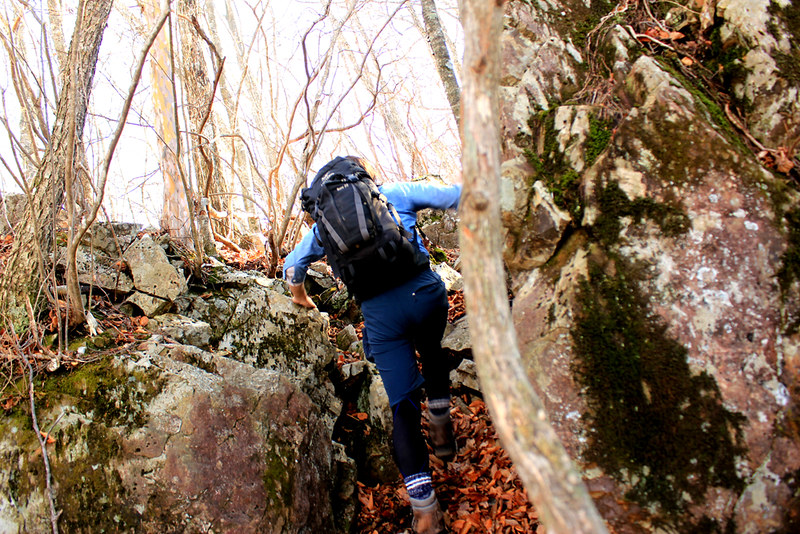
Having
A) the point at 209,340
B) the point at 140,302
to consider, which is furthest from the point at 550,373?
the point at 140,302

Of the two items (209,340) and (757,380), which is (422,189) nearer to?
(757,380)

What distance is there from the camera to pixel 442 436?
12.0 ft

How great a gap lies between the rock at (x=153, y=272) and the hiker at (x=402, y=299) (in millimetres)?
1907

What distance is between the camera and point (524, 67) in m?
3.19

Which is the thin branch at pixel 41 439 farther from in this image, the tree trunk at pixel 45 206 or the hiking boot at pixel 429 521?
the hiking boot at pixel 429 521

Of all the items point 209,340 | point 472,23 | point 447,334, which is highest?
point 472,23

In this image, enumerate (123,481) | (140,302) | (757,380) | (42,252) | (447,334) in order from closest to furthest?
(757,380) < (123,481) < (42,252) < (140,302) < (447,334)

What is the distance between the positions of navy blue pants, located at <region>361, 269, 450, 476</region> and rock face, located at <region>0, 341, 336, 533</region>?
78 cm

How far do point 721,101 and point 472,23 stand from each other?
2.10 meters

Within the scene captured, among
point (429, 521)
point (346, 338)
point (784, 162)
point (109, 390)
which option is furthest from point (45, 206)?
point (784, 162)

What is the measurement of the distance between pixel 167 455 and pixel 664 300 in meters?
3.11

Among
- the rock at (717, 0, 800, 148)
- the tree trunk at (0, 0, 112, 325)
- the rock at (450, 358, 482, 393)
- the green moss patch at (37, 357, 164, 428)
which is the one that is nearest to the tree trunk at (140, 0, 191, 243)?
the tree trunk at (0, 0, 112, 325)

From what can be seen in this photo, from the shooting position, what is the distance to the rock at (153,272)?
4484 mm

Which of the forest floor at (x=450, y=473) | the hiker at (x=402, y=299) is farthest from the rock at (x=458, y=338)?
the hiker at (x=402, y=299)
